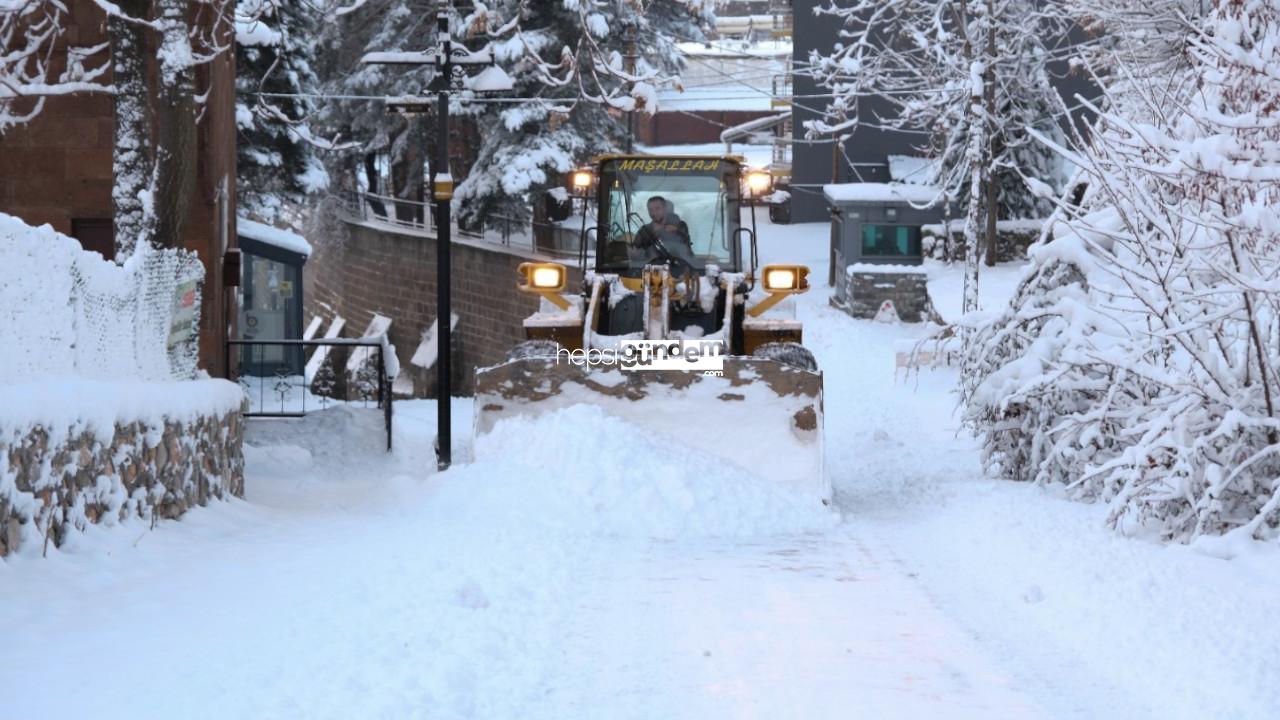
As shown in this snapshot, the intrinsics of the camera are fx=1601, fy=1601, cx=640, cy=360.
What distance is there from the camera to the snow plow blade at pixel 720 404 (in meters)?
12.3

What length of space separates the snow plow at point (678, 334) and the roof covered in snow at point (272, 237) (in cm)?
1378

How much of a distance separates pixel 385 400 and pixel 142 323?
787cm

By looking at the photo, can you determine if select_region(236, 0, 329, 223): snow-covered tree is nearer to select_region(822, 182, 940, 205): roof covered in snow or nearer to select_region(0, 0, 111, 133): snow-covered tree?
select_region(822, 182, 940, 205): roof covered in snow

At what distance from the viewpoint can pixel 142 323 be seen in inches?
436

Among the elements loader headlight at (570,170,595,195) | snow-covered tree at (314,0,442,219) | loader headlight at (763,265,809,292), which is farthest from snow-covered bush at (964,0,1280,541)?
snow-covered tree at (314,0,442,219)

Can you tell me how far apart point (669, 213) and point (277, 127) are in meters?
20.2

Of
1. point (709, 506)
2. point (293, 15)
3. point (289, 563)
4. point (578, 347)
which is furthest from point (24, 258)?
point (293, 15)

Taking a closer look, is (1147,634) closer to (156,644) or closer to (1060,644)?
(1060,644)

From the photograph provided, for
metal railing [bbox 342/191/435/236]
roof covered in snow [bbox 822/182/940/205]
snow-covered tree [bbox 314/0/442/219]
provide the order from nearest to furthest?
roof covered in snow [bbox 822/182/940/205], snow-covered tree [bbox 314/0/442/219], metal railing [bbox 342/191/435/236]

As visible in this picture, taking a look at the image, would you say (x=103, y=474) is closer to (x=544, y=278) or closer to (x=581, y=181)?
(x=544, y=278)

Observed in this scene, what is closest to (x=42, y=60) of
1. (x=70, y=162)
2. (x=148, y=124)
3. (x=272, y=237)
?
(x=70, y=162)

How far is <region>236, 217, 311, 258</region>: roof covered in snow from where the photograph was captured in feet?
93.2

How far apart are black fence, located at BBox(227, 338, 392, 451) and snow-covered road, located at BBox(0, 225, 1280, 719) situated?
5.22 m

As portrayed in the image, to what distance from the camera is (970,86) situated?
25.2 meters
